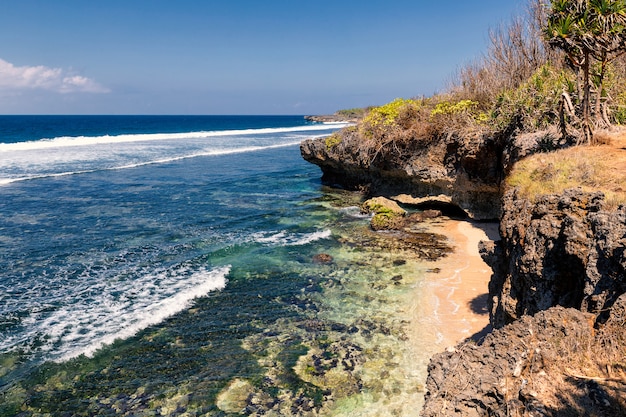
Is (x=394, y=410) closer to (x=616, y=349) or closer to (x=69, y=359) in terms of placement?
(x=616, y=349)

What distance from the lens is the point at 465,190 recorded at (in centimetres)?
1909

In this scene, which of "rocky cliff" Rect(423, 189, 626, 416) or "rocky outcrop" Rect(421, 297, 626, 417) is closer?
"rocky outcrop" Rect(421, 297, 626, 417)

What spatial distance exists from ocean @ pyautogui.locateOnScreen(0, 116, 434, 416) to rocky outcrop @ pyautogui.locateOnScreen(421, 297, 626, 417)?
3.36 meters

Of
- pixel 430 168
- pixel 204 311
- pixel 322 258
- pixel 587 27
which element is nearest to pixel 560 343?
pixel 587 27

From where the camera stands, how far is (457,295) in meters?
11.9

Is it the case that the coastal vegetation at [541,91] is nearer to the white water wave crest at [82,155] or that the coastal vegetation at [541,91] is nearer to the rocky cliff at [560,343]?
the rocky cliff at [560,343]

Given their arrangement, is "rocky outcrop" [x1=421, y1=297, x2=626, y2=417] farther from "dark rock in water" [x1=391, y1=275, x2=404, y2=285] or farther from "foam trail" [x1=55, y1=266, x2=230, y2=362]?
"foam trail" [x1=55, y1=266, x2=230, y2=362]

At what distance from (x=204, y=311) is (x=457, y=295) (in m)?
7.23

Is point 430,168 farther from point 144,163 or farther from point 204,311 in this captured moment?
point 144,163

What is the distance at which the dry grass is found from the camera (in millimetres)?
7143

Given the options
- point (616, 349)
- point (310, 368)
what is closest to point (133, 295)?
point (310, 368)

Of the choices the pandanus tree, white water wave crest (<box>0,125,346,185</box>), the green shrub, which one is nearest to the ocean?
the green shrub

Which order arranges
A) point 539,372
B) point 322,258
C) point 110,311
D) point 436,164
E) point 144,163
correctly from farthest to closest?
point 144,163
point 436,164
point 322,258
point 110,311
point 539,372

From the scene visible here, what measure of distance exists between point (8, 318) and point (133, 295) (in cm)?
308
